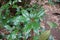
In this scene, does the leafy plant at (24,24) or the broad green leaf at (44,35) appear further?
the broad green leaf at (44,35)

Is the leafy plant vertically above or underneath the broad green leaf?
above

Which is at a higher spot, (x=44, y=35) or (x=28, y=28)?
(x=28, y=28)

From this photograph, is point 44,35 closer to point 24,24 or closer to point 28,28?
point 24,24

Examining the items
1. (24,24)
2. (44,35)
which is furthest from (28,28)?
(44,35)

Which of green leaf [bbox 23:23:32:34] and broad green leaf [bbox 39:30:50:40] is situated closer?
green leaf [bbox 23:23:32:34]

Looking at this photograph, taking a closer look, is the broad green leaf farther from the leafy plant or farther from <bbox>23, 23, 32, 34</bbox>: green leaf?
<bbox>23, 23, 32, 34</bbox>: green leaf

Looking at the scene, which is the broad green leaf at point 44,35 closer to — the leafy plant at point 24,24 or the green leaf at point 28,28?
the leafy plant at point 24,24

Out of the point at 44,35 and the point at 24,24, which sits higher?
the point at 24,24

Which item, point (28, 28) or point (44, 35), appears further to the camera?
point (44, 35)

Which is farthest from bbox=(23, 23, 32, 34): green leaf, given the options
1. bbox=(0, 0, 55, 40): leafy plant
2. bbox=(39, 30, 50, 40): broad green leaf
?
bbox=(39, 30, 50, 40): broad green leaf

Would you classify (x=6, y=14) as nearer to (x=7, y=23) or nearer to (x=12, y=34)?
(x=7, y=23)

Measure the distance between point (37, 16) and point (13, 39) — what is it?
46 cm

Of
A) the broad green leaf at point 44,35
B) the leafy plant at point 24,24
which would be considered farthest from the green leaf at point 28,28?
the broad green leaf at point 44,35

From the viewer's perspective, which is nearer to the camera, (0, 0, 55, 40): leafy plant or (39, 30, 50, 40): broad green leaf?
(0, 0, 55, 40): leafy plant
